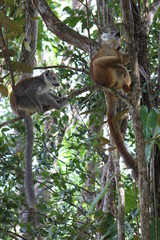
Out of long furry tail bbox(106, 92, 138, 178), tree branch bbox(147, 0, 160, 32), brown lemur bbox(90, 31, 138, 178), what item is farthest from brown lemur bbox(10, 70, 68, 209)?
tree branch bbox(147, 0, 160, 32)

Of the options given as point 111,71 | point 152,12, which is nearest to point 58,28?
point 111,71

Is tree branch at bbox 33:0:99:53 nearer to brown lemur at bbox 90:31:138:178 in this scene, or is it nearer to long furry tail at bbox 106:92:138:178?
brown lemur at bbox 90:31:138:178

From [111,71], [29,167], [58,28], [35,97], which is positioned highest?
[58,28]

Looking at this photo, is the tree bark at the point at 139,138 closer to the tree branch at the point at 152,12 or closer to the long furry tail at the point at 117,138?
the long furry tail at the point at 117,138

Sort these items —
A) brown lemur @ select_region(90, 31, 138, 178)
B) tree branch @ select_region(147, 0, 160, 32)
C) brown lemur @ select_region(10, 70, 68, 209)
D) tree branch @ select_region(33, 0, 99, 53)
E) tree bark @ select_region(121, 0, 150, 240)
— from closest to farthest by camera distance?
1. tree bark @ select_region(121, 0, 150, 240)
2. brown lemur @ select_region(90, 31, 138, 178)
3. tree branch @ select_region(147, 0, 160, 32)
4. tree branch @ select_region(33, 0, 99, 53)
5. brown lemur @ select_region(10, 70, 68, 209)

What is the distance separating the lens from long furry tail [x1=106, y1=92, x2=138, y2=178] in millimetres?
3037

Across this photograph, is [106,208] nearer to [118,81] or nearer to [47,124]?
[118,81]

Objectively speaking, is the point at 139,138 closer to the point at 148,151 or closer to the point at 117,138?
the point at 148,151

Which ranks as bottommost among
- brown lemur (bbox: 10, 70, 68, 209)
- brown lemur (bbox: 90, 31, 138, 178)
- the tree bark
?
the tree bark

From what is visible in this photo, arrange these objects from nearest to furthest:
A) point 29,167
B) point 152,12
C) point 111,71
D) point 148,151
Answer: point 148,151 → point 111,71 → point 29,167 → point 152,12

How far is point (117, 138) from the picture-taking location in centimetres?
335

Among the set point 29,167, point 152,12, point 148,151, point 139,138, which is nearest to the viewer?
point 139,138

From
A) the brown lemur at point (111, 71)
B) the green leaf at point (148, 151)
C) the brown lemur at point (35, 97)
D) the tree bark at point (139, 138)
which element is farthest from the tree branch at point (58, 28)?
the green leaf at point (148, 151)

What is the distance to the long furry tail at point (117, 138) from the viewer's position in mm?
3037
